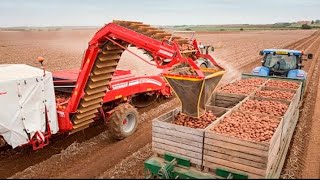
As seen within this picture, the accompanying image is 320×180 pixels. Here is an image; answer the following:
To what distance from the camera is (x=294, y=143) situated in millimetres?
7785

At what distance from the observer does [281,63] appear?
11.9m

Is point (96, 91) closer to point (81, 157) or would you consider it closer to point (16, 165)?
point (81, 157)

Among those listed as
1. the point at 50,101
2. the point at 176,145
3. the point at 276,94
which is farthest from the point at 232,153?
the point at 276,94

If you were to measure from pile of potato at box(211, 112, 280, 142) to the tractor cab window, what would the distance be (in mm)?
6219

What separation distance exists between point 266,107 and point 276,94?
1468 millimetres

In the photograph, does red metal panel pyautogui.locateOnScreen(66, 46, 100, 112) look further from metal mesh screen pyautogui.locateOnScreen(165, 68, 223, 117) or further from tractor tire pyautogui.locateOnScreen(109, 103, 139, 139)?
metal mesh screen pyautogui.locateOnScreen(165, 68, 223, 117)

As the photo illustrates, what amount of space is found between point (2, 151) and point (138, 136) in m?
3.17

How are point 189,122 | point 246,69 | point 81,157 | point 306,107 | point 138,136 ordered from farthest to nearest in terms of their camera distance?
point 246,69
point 306,107
point 138,136
point 81,157
point 189,122

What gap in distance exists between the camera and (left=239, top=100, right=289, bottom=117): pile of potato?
6801mm

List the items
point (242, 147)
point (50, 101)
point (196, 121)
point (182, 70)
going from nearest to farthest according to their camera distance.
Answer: point (242, 147)
point (182, 70)
point (196, 121)
point (50, 101)

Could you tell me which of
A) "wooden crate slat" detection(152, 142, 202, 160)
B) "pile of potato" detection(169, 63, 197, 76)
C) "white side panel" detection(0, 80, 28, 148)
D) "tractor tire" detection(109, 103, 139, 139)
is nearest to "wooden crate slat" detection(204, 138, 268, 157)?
"wooden crate slat" detection(152, 142, 202, 160)

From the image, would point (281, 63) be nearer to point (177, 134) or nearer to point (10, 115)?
point (177, 134)

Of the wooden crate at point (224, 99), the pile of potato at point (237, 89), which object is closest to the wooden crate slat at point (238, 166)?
the wooden crate at point (224, 99)

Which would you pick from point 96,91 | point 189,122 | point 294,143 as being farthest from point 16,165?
point 294,143
